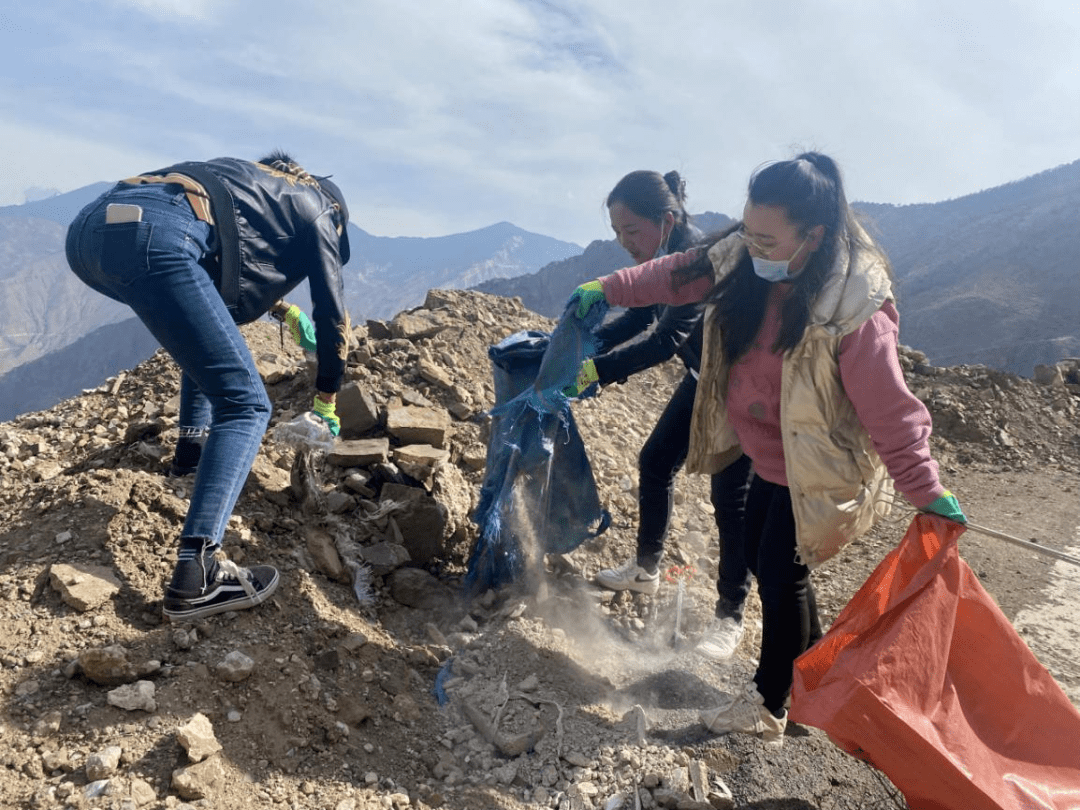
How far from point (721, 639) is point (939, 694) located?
2.97 ft

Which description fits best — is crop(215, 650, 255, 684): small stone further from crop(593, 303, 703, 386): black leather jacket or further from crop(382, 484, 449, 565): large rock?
crop(593, 303, 703, 386): black leather jacket

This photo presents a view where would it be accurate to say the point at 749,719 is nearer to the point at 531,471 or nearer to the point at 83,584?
the point at 531,471

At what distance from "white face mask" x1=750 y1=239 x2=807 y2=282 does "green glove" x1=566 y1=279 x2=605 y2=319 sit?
0.54m

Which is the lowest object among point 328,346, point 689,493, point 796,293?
point 689,493

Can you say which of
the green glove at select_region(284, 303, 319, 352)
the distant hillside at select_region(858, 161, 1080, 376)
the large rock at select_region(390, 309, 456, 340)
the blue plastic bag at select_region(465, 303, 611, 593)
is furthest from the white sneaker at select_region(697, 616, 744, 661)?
the distant hillside at select_region(858, 161, 1080, 376)

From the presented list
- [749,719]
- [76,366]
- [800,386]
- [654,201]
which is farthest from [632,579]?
[76,366]

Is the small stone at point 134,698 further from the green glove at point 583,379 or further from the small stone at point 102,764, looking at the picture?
the green glove at point 583,379

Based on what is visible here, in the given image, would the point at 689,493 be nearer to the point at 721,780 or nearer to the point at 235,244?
the point at 721,780

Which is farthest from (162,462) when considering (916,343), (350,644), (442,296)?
(916,343)

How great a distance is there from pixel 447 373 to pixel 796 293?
114 inches

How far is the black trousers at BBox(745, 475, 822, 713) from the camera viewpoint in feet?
5.98

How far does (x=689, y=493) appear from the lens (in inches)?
162

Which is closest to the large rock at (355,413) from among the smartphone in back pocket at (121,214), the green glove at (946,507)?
the smartphone in back pocket at (121,214)

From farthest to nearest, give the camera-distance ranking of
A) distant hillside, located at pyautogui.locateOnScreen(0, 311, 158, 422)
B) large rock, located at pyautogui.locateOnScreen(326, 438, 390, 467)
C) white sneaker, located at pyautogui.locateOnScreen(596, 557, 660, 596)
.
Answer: distant hillside, located at pyautogui.locateOnScreen(0, 311, 158, 422)
large rock, located at pyautogui.locateOnScreen(326, 438, 390, 467)
white sneaker, located at pyautogui.locateOnScreen(596, 557, 660, 596)
